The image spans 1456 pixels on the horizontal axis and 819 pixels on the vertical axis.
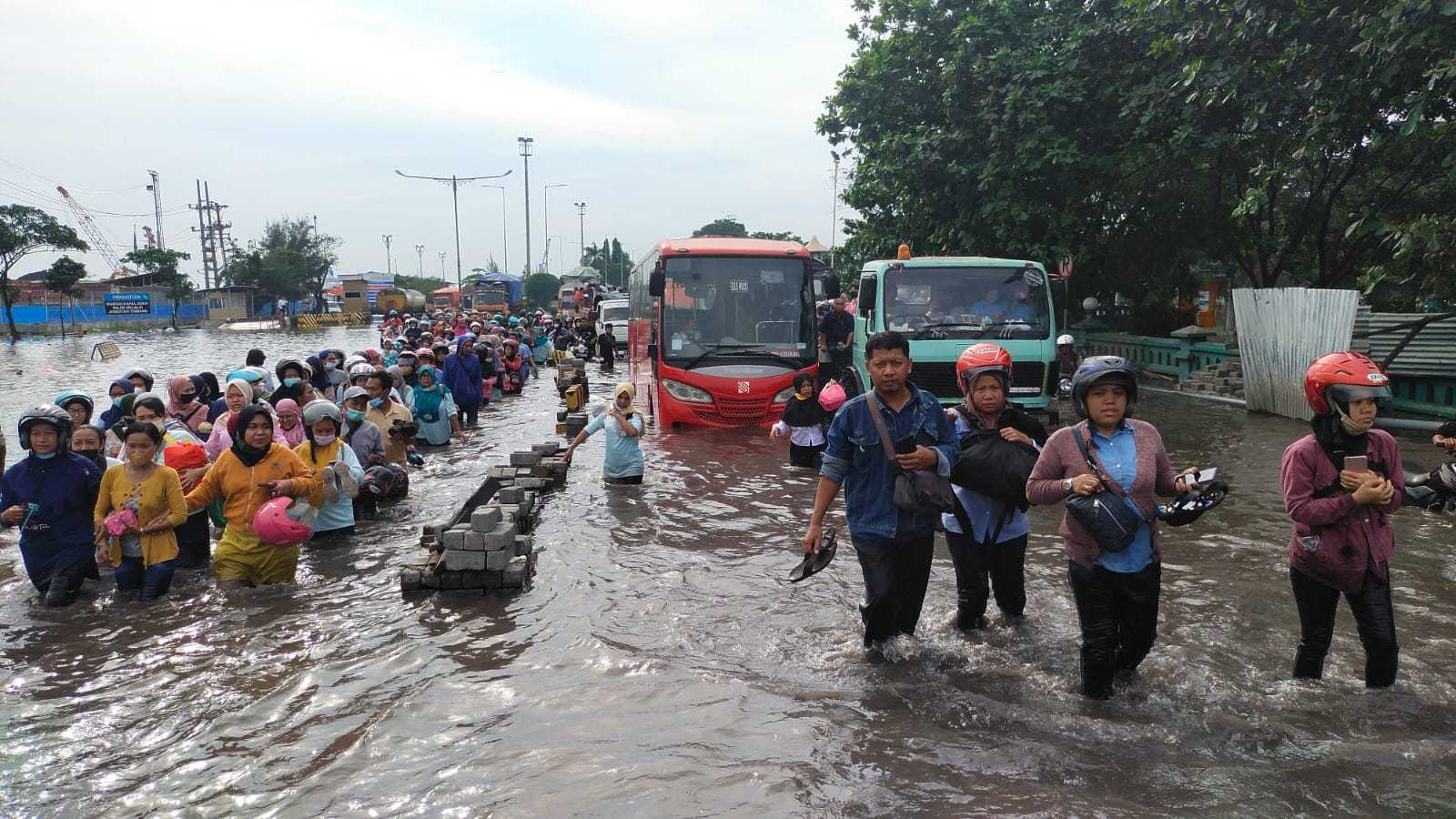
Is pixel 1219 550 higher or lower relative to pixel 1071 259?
lower

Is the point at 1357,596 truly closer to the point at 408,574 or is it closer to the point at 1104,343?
the point at 408,574

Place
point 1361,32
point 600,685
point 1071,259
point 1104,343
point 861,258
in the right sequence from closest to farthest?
point 600,685, point 1361,32, point 1071,259, point 1104,343, point 861,258

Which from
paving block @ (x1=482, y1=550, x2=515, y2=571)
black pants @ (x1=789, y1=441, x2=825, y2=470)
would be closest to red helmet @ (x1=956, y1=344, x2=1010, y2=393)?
paving block @ (x1=482, y1=550, x2=515, y2=571)

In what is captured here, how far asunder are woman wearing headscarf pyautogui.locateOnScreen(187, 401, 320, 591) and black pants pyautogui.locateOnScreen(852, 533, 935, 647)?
382 centimetres

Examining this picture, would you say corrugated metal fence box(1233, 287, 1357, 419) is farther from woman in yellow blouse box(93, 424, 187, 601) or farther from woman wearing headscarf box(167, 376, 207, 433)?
woman in yellow blouse box(93, 424, 187, 601)

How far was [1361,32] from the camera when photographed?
33.4ft

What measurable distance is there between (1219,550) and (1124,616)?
150 inches

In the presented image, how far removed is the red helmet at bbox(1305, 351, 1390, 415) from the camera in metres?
4.13

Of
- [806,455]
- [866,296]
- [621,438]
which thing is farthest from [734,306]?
[621,438]

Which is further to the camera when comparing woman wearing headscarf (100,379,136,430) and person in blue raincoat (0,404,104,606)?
woman wearing headscarf (100,379,136,430)

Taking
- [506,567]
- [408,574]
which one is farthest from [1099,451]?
[408,574]

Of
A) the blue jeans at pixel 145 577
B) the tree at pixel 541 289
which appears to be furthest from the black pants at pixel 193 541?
the tree at pixel 541 289

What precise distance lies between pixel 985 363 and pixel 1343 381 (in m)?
1.60

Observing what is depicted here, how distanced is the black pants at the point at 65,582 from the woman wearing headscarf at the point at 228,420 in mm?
1283
